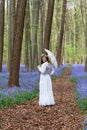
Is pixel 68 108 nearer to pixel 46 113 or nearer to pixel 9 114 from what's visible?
pixel 46 113

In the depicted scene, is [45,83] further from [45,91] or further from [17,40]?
[17,40]

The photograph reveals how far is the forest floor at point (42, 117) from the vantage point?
9422 millimetres

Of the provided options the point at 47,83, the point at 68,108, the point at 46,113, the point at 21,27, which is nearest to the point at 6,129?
the point at 46,113

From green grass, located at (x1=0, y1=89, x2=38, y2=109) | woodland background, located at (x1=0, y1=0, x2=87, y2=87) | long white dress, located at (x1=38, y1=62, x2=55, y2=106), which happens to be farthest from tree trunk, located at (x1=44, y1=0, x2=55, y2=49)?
long white dress, located at (x1=38, y1=62, x2=55, y2=106)

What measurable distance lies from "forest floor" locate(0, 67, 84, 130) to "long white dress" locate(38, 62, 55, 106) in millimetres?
243

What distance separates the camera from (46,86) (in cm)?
1310

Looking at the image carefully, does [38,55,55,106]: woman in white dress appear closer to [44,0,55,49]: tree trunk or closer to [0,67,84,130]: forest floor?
[0,67,84,130]: forest floor

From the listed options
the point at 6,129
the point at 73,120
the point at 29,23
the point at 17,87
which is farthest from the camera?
the point at 29,23

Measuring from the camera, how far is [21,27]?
55.9 feet

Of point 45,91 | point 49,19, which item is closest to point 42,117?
point 45,91

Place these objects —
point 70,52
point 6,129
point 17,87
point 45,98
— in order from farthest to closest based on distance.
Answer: point 70,52 < point 17,87 < point 45,98 < point 6,129

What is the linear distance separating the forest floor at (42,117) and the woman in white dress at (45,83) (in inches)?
9.9

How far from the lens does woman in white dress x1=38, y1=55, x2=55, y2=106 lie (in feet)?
42.2

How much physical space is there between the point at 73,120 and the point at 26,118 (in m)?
1.58
